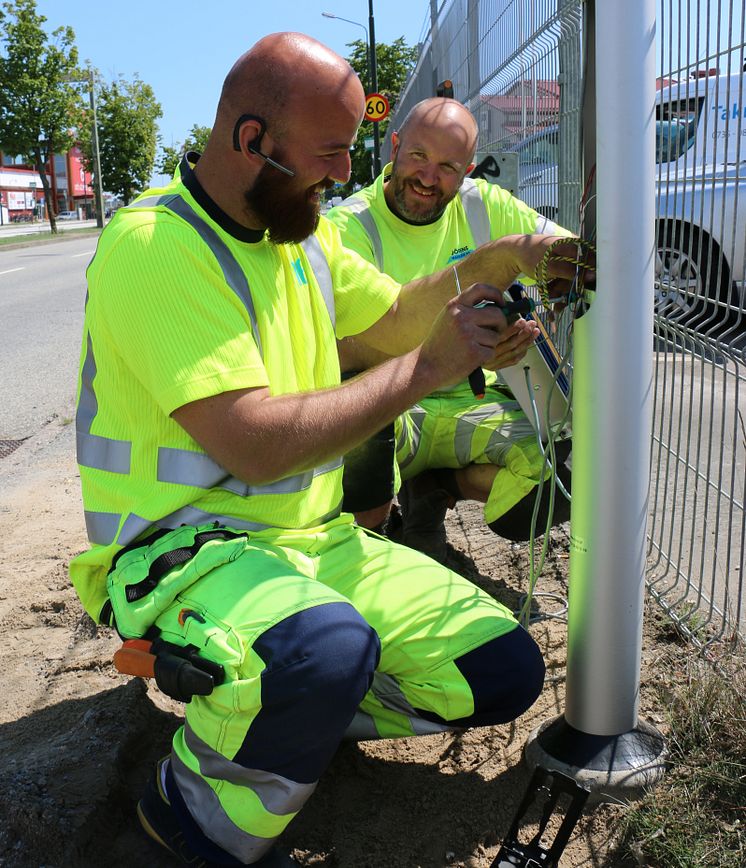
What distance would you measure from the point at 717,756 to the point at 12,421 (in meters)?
5.36

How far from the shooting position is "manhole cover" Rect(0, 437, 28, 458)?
5527mm

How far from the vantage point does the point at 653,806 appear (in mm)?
2086

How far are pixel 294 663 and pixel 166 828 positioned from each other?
0.54m

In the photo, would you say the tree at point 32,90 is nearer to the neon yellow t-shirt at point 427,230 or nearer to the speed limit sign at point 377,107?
the speed limit sign at point 377,107

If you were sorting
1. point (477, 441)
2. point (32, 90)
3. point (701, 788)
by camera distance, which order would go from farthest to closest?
point (32, 90) < point (477, 441) < point (701, 788)

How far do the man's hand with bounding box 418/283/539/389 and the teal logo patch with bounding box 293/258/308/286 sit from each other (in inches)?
17.5

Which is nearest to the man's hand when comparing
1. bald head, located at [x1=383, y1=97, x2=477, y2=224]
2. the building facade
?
bald head, located at [x1=383, y1=97, x2=477, y2=224]

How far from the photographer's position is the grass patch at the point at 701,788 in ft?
6.48

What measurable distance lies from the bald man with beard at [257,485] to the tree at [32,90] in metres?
34.4

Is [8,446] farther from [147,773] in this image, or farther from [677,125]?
[677,125]

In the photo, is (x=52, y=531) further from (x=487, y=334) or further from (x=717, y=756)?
(x=717, y=756)

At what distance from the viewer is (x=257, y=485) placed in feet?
7.00

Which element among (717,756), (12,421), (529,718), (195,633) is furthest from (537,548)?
(12,421)

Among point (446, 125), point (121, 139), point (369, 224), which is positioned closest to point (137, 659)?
point (369, 224)
